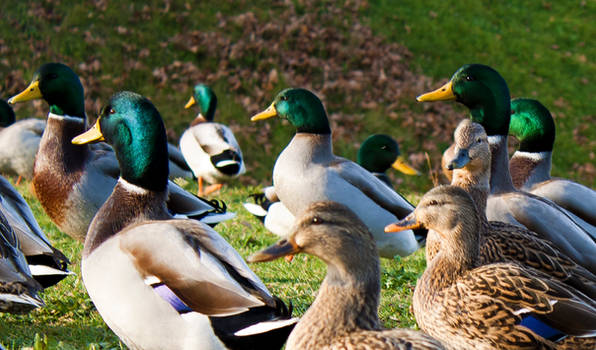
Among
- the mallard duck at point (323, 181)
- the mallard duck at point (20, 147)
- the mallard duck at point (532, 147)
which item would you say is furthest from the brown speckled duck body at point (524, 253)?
the mallard duck at point (20, 147)

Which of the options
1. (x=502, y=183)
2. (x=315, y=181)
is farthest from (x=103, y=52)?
(x=502, y=183)

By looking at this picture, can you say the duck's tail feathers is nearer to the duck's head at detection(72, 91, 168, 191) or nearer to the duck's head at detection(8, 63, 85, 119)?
the duck's head at detection(72, 91, 168, 191)


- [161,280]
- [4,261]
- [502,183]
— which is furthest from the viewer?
[502,183]

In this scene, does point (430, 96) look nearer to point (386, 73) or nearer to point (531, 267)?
point (531, 267)

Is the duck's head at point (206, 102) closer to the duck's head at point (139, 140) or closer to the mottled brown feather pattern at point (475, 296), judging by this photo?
the duck's head at point (139, 140)

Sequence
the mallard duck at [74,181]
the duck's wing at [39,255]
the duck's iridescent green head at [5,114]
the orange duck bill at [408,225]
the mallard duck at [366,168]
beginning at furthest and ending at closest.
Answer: the duck's iridescent green head at [5,114]
the mallard duck at [366,168]
the mallard duck at [74,181]
the duck's wing at [39,255]
the orange duck bill at [408,225]

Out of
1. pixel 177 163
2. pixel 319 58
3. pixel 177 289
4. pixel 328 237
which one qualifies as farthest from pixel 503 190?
pixel 319 58

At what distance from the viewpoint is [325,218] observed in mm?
2680

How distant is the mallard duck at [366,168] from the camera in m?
6.70

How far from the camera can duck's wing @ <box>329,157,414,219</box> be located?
5.75 meters

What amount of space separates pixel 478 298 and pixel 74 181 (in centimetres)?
329

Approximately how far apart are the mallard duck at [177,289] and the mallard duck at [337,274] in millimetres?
180

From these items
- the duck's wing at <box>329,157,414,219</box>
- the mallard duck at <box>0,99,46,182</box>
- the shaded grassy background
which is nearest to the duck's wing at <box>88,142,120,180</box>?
the duck's wing at <box>329,157,414,219</box>

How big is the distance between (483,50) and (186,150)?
9.07 m
